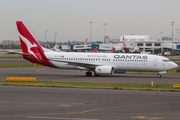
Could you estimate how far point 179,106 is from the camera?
1623cm

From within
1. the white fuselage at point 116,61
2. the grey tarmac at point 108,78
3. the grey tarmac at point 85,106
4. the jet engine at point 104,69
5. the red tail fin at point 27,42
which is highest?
the red tail fin at point 27,42

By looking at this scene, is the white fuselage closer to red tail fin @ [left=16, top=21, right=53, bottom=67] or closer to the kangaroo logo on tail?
red tail fin @ [left=16, top=21, right=53, bottom=67]

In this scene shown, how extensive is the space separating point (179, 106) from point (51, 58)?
26572 mm

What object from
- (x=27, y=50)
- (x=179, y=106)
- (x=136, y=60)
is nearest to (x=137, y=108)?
(x=179, y=106)

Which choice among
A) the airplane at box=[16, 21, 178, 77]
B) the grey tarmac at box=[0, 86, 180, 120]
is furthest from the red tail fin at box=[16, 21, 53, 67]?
the grey tarmac at box=[0, 86, 180, 120]

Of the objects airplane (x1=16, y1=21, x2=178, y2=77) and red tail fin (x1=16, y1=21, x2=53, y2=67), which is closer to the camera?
airplane (x1=16, y1=21, x2=178, y2=77)

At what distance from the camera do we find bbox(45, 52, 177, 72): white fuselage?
37188 millimetres

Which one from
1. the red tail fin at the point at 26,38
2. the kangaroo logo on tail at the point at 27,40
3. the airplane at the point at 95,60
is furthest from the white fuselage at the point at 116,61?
the red tail fin at the point at 26,38

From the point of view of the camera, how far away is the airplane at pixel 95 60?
122 feet

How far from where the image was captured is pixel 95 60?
1531 inches

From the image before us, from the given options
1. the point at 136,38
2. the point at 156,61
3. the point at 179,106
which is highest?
the point at 136,38

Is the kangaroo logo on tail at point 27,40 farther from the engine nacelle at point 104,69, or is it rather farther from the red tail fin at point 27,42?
the engine nacelle at point 104,69

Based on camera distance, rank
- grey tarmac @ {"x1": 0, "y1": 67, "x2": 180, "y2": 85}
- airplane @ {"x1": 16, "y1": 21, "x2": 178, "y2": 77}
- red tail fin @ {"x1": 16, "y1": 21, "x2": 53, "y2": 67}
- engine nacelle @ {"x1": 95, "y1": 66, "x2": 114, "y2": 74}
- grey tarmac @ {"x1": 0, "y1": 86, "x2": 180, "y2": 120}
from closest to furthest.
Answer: grey tarmac @ {"x1": 0, "y1": 86, "x2": 180, "y2": 120} < grey tarmac @ {"x1": 0, "y1": 67, "x2": 180, "y2": 85} < engine nacelle @ {"x1": 95, "y1": 66, "x2": 114, "y2": 74} < airplane @ {"x1": 16, "y1": 21, "x2": 178, "y2": 77} < red tail fin @ {"x1": 16, "y1": 21, "x2": 53, "y2": 67}

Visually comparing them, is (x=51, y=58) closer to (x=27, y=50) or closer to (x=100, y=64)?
A: (x=27, y=50)
